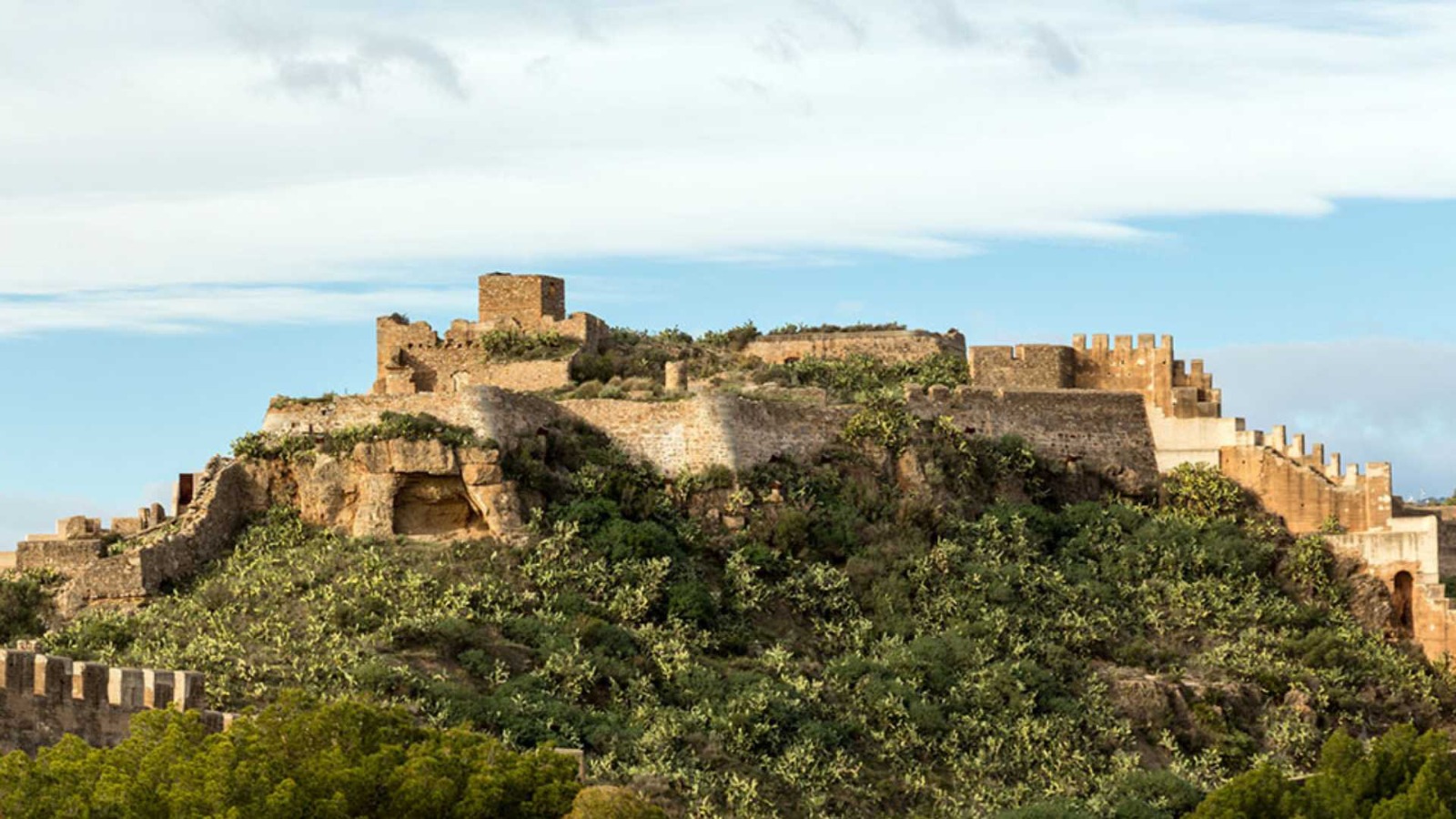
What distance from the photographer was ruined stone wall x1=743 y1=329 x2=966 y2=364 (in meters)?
63.5

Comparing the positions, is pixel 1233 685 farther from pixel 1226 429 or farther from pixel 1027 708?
pixel 1226 429

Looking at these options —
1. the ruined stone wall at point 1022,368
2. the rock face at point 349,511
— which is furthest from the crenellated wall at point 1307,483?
the rock face at point 349,511

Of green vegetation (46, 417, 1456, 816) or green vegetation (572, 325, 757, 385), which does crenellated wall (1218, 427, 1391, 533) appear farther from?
green vegetation (572, 325, 757, 385)

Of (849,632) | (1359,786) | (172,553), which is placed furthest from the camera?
(849,632)

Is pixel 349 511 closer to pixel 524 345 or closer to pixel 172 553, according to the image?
pixel 172 553

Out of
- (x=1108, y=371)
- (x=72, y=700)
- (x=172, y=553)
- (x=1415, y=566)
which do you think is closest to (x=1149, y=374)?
(x=1108, y=371)

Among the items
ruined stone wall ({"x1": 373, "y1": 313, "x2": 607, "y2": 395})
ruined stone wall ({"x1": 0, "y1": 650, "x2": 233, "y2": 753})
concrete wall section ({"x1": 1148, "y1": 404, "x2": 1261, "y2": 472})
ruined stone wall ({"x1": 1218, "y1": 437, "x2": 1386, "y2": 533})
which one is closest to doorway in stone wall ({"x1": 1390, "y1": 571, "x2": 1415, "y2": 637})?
ruined stone wall ({"x1": 1218, "y1": 437, "x2": 1386, "y2": 533})

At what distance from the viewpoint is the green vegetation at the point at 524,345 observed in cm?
6147

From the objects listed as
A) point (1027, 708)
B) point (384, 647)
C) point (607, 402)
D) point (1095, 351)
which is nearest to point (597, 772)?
point (384, 647)

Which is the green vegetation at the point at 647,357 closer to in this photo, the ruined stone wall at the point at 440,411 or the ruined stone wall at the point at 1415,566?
the ruined stone wall at the point at 440,411

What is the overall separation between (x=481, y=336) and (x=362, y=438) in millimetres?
7566

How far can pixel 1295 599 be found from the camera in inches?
2324

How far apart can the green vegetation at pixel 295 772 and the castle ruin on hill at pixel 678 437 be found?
11007 mm

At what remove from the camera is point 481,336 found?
6225 cm
